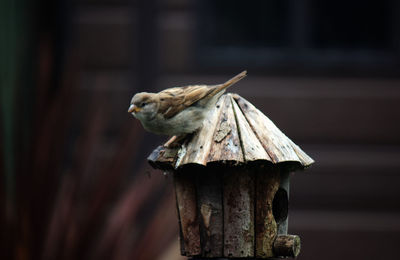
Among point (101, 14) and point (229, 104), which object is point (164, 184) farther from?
point (229, 104)

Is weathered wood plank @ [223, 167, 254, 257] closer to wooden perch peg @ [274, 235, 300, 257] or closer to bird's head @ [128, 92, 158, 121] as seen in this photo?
wooden perch peg @ [274, 235, 300, 257]

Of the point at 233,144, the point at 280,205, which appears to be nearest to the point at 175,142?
the point at 233,144

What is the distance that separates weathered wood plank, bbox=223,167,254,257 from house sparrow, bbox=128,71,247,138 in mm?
184

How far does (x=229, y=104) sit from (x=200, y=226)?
0.34m

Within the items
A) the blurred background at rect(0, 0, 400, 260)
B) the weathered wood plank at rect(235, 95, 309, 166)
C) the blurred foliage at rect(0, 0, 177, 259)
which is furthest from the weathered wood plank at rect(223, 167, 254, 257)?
the blurred background at rect(0, 0, 400, 260)

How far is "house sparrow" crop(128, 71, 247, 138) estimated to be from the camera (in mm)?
2023

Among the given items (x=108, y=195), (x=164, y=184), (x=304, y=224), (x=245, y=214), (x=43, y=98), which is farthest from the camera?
(x=304, y=224)

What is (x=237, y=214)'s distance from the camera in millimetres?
1930

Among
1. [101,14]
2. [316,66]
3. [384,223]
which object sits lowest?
[384,223]

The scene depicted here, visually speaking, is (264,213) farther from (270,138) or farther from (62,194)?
(62,194)

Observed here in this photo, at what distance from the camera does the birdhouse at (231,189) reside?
1.90m

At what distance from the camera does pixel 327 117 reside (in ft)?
17.9

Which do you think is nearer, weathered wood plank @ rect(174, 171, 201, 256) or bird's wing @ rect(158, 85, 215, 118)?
weathered wood plank @ rect(174, 171, 201, 256)

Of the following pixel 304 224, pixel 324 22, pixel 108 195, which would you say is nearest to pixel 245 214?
pixel 108 195
